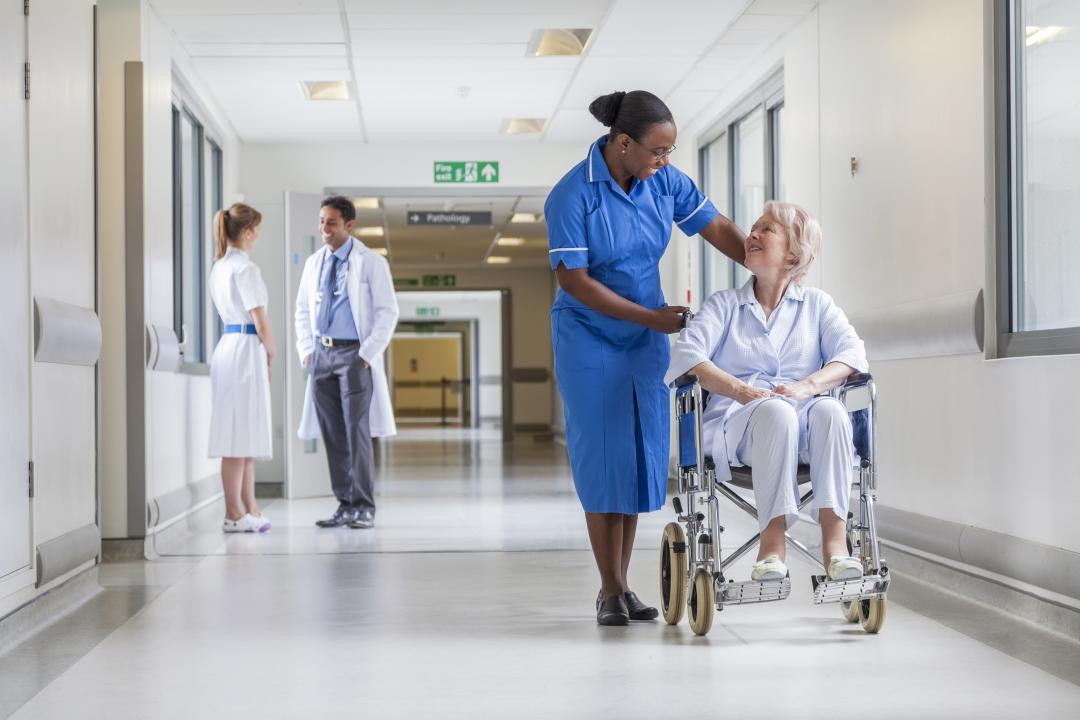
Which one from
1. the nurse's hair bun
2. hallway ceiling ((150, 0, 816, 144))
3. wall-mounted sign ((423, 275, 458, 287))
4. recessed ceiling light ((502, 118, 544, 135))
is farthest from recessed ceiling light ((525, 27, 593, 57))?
wall-mounted sign ((423, 275, 458, 287))

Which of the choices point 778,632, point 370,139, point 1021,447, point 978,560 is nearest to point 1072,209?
point 1021,447

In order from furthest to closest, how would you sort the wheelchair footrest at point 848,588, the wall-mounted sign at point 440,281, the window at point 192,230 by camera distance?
the wall-mounted sign at point 440,281
the window at point 192,230
the wheelchair footrest at point 848,588

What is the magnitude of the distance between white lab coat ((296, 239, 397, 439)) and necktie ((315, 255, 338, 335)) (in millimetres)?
67

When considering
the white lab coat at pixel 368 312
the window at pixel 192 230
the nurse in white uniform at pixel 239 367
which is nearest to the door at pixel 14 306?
the nurse in white uniform at pixel 239 367

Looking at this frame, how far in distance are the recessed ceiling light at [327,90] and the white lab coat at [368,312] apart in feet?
5.18

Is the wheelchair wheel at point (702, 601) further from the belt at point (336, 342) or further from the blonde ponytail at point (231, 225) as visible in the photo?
the blonde ponytail at point (231, 225)

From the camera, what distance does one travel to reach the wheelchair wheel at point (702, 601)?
326 cm

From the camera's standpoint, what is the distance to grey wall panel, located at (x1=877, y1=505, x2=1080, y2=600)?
11.1 feet

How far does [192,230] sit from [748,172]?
3476mm

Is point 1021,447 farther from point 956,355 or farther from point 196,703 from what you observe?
point 196,703

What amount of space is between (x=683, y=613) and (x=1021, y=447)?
1133 millimetres

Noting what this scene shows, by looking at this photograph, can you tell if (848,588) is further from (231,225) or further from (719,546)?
(231,225)

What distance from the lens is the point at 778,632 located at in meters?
A: 3.46

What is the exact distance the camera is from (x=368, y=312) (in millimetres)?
6523
